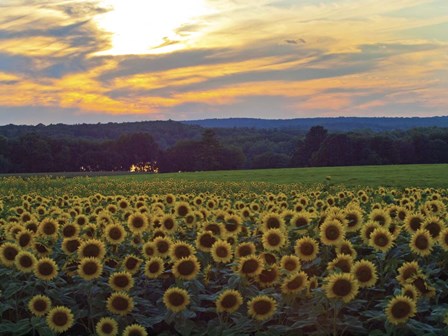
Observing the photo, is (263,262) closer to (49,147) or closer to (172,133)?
(49,147)

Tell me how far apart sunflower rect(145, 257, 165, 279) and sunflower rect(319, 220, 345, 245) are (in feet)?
5.32

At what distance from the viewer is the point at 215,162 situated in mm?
95938

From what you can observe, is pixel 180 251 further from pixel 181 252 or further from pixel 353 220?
pixel 353 220

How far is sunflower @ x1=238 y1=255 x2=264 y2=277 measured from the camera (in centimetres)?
534

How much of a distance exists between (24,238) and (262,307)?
9.73 ft

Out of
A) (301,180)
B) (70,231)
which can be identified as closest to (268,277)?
(70,231)

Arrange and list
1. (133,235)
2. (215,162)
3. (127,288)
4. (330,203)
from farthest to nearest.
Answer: (215,162) < (330,203) < (133,235) < (127,288)

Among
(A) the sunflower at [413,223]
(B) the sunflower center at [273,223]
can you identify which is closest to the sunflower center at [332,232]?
(B) the sunflower center at [273,223]

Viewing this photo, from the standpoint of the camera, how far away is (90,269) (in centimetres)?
557

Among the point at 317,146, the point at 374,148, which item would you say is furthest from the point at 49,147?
the point at 374,148

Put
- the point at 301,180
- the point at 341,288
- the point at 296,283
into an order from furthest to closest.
Result: the point at 301,180 < the point at 296,283 < the point at 341,288

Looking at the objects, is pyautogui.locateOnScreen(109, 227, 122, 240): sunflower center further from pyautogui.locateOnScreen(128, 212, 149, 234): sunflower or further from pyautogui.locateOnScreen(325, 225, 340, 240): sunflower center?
pyautogui.locateOnScreen(325, 225, 340, 240): sunflower center

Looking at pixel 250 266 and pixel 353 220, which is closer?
pixel 250 266

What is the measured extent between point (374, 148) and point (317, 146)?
11466 mm
